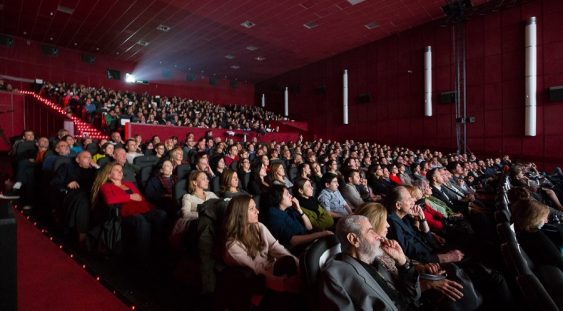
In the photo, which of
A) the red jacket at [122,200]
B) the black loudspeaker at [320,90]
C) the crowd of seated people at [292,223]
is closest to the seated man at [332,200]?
the crowd of seated people at [292,223]

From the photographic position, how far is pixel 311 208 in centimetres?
292

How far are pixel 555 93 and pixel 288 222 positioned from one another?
402 inches

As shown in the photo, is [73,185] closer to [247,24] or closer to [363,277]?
[363,277]

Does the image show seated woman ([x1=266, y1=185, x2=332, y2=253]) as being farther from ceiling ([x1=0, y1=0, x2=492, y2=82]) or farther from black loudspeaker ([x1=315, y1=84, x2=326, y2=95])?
black loudspeaker ([x1=315, y1=84, x2=326, y2=95])

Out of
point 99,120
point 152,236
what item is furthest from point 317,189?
point 99,120

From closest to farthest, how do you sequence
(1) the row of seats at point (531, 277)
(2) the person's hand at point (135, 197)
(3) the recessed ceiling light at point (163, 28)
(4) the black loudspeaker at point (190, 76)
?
(1) the row of seats at point (531, 277) → (2) the person's hand at point (135, 197) → (3) the recessed ceiling light at point (163, 28) → (4) the black loudspeaker at point (190, 76)

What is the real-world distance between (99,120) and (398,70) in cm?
1032

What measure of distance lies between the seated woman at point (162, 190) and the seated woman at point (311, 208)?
112 centimetres

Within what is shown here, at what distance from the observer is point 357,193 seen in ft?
12.3

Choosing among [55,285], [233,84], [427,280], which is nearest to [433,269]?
[427,280]

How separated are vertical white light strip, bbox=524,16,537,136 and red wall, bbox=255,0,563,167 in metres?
0.19

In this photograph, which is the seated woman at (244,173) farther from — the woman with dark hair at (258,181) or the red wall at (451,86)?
the red wall at (451,86)

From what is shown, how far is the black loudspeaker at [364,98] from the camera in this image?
13240 mm

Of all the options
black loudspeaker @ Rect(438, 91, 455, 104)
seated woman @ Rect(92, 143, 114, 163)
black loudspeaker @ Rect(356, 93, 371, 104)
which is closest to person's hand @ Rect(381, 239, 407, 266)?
seated woman @ Rect(92, 143, 114, 163)
